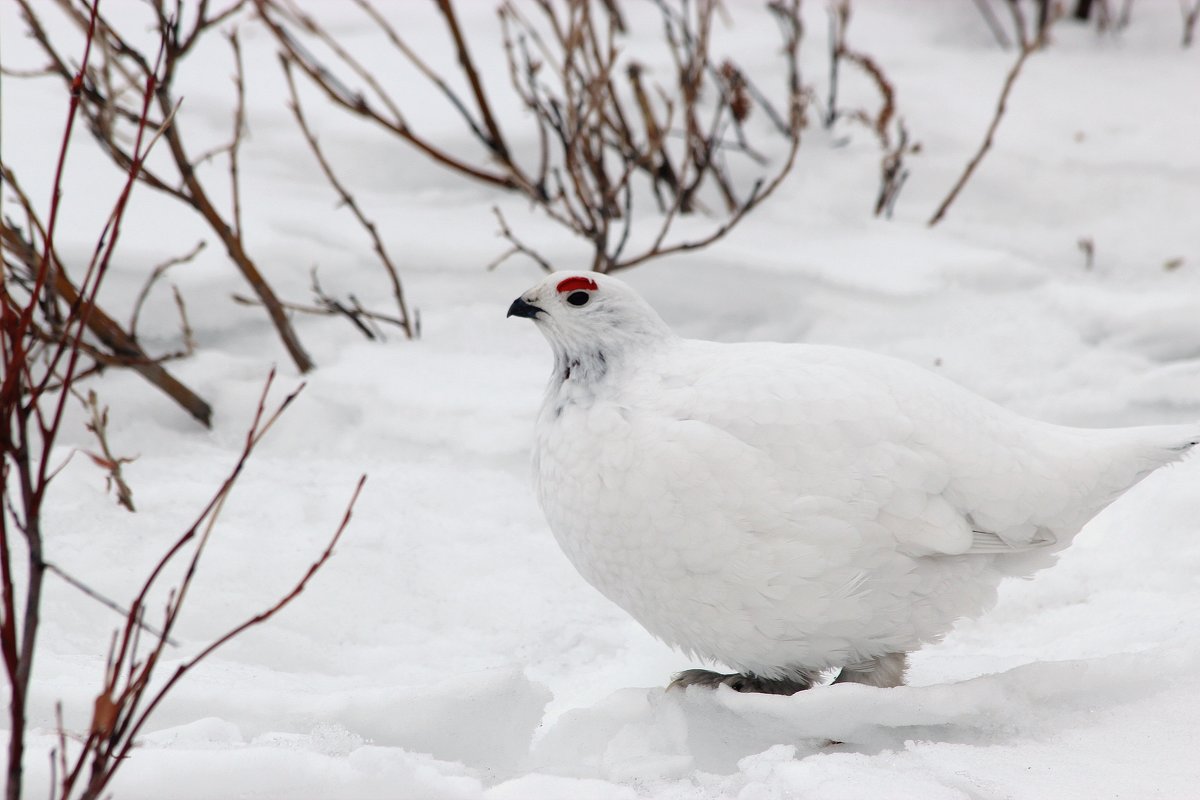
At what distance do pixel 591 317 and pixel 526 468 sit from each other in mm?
1035

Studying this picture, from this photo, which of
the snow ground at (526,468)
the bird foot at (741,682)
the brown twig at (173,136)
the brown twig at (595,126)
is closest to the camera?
the snow ground at (526,468)

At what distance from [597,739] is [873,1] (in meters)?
5.03

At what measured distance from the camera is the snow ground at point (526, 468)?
188 centimetres

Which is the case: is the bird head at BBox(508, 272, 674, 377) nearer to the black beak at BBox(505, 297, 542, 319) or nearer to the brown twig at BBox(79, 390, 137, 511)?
the black beak at BBox(505, 297, 542, 319)

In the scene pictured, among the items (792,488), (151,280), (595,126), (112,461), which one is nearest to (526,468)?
(112,461)

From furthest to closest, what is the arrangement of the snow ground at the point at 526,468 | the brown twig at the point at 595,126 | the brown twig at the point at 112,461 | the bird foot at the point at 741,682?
the brown twig at the point at 595,126, the brown twig at the point at 112,461, the bird foot at the point at 741,682, the snow ground at the point at 526,468

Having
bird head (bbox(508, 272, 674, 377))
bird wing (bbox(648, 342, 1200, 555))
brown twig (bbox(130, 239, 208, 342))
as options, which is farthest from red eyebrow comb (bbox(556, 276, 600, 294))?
brown twig (bbox(130, 239, 208, 342))

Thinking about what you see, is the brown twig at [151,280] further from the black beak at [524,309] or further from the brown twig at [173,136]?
the black beak at [524,309]

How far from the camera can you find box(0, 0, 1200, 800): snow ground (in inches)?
73.9

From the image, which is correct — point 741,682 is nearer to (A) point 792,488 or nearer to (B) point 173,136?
(A) point 792,488

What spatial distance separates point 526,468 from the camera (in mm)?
3207

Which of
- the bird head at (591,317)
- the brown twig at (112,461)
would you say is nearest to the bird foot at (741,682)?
the bird head at (591,317)

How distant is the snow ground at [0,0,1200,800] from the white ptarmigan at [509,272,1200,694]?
0.51 ft

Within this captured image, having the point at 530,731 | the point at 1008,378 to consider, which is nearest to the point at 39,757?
the point at 530,731
